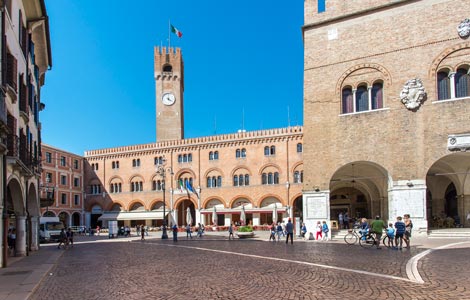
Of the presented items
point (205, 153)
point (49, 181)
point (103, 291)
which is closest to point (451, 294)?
point (103, 291)

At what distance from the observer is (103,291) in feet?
30.7

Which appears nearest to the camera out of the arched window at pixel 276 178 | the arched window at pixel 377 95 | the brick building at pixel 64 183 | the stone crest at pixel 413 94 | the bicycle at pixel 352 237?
the bicycle at pixel 352 237

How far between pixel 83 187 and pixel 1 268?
42.6m

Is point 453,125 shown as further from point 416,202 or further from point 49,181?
point 49,181

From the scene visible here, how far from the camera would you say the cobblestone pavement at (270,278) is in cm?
855

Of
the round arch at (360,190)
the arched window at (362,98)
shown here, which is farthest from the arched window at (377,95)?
the round arch at (360,190)

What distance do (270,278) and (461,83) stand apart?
1594 cm

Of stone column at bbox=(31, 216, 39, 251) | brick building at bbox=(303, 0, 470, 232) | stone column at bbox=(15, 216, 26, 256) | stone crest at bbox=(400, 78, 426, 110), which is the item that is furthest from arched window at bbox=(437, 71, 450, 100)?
stone column at bbox=(31, 216, 39, 251)

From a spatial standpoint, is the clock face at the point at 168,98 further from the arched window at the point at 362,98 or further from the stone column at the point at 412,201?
the stone column at the point at 412,201

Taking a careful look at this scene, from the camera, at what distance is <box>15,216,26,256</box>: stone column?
17.4 meters

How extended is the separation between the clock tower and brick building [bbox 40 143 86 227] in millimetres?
10803

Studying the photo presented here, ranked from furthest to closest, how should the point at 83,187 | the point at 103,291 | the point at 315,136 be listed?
1. the point at 83,187
2. the point at 315,136
3. the point at 103,291

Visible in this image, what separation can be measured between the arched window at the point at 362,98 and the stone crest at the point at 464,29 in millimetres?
5061

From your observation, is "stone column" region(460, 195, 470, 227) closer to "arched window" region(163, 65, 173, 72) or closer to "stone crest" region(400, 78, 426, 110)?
"stone crest" region(400, 78, 426, 110)
